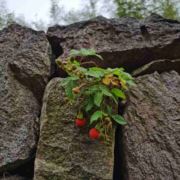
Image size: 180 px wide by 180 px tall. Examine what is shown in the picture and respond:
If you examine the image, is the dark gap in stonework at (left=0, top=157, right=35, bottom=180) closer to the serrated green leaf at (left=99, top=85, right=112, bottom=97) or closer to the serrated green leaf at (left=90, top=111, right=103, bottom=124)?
the serrated green leaf at (left=90, top=111, right=103, bottom=124)

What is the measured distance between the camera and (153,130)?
193cm

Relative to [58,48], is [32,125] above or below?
below

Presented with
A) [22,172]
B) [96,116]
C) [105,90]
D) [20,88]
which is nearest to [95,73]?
[105,90]

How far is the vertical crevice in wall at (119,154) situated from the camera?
1.98m

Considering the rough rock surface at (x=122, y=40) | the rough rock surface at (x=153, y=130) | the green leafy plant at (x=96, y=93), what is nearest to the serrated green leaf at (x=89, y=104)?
the green leafy plant at (x=96, y=93)

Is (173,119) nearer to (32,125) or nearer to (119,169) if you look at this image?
(119,169)

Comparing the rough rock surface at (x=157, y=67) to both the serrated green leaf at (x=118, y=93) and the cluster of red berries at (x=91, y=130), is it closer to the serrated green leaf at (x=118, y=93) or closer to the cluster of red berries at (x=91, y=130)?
the serrated green leaf at (x=118, y=93)

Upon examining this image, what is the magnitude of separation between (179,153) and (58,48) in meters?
1.00

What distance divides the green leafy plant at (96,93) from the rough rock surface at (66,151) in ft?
0.20

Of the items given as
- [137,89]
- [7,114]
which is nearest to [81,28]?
[137,89]

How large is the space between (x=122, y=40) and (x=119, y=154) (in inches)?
27.8

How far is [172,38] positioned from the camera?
2242mm

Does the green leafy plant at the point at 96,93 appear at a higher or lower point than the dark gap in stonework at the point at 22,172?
higher

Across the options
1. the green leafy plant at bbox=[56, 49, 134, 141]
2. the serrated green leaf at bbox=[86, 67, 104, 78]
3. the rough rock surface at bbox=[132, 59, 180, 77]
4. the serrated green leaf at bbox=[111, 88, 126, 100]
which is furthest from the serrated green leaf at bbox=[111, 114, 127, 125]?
the rough rock surface at bbox=[132, 59, 180, 77]
